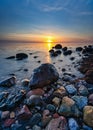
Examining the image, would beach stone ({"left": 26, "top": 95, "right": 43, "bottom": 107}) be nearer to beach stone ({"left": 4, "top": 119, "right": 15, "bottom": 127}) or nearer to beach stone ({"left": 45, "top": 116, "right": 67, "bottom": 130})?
beach stone ({"left": 4, "top": 119, "right": 15, "bottom": 127})

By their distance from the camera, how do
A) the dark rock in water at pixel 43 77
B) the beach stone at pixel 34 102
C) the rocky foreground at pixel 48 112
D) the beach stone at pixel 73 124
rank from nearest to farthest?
the beach stone at pixel 73 124, the rocky foreground at pixel 48 112, the beach stone at pixel 34 102, the dark rock in water at pixel 43 77

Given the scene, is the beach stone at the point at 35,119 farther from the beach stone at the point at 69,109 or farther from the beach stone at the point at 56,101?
the beach stone at the point at 56,101

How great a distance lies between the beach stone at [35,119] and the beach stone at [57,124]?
0.42 m

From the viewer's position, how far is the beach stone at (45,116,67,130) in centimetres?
357

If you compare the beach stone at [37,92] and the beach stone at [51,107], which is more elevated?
the beach stone at [51,107]

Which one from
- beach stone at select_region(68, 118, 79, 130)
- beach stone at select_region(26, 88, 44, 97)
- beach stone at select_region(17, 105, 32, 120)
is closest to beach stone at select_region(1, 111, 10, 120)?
beach stone at select_region(17, 105, 32, 120)

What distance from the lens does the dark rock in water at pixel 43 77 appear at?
6578 millimetres

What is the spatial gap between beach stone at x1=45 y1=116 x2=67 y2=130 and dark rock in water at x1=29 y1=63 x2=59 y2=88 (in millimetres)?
2787

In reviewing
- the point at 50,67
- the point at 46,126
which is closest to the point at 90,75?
the point at 50,67

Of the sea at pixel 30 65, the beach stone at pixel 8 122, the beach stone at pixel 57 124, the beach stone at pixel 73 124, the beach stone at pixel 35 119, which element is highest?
the beach stone at pixel 57 124

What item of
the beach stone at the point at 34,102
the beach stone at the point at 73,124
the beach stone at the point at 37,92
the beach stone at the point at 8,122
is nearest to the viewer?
the beach stone at the point at 73,124

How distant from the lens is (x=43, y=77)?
677 cm

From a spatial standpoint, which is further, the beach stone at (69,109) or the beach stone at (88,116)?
the beach stone at (69,109)

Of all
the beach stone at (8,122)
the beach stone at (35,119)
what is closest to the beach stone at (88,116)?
the beach stone at (35,119)
